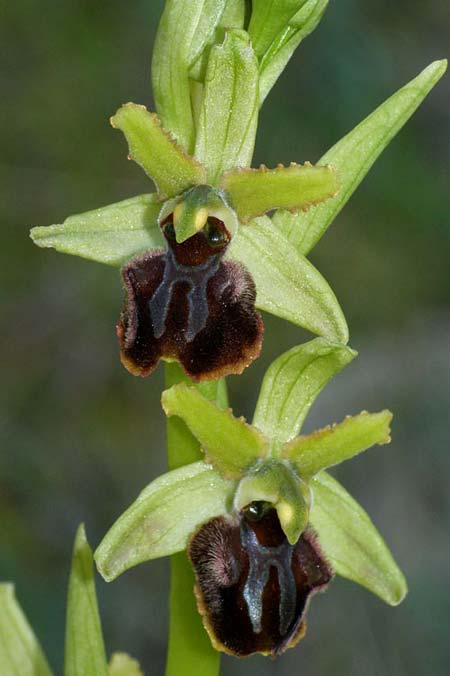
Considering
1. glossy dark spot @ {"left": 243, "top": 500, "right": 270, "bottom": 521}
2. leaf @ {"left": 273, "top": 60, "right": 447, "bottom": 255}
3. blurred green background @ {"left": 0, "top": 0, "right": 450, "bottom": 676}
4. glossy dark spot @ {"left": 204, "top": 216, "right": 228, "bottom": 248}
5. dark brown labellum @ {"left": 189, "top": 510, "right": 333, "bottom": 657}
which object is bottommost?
dark brown labellum @ {"left": 189, "top": 510, "right": 333, "bottom": 657}

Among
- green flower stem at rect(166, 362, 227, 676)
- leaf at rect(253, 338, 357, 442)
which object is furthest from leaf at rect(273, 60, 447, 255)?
green flower stem at rect(166, 362, 227, 676)

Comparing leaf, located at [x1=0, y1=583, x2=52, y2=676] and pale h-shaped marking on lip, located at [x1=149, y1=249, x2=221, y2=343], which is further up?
pale h-shaped marking on lip, located at [x1=149, y1=249, x2=221, y2=343]

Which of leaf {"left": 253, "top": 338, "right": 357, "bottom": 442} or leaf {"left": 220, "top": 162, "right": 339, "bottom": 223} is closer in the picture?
leaf {"left": 220, "top": 162, "right": 339, "bottom": 223}

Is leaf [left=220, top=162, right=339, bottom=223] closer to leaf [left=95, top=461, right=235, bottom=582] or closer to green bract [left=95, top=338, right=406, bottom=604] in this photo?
green bract [left=95, top=338, right=406, bottom=604]

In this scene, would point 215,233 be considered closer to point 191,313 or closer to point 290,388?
point 191,313

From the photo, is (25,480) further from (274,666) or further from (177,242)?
(177,242)

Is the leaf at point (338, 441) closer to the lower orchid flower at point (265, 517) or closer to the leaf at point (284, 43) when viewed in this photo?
the lower orchid flower at point (265, 517)

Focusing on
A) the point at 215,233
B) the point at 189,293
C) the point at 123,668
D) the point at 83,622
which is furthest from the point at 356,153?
the point at 123,668
